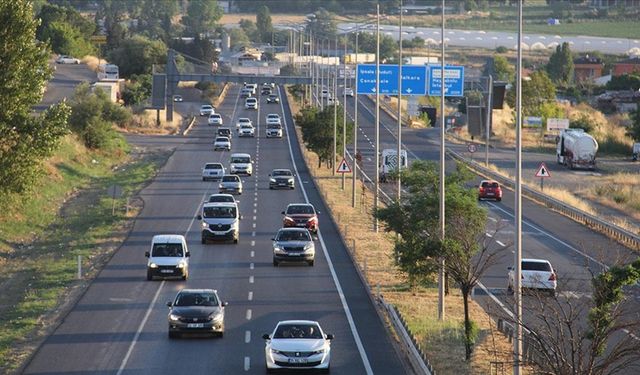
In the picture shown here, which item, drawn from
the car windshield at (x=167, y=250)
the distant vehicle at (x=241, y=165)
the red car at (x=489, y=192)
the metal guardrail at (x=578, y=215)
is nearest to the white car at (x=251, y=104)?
the metal guardrail at (x=578, y=215)

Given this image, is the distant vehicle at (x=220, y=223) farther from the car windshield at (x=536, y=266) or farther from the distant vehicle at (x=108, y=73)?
the distant vehicle at (x=108, y=73)

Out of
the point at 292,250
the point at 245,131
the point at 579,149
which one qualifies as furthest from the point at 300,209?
the point at 245,131

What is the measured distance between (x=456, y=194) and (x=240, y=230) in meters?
20.2

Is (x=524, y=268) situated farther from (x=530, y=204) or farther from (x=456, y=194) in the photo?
(x=530, y=204)

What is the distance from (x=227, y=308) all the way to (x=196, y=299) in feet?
14.9

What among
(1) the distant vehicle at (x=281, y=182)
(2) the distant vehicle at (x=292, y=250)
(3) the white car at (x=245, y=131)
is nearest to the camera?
(2) the distant vehicle at (x=292, y=250)

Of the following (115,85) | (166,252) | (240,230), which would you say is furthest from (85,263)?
(115,85)

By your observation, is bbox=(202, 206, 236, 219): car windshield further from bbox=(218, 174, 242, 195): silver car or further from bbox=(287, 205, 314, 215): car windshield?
bbox=(218, 174, 242, 195): silver car

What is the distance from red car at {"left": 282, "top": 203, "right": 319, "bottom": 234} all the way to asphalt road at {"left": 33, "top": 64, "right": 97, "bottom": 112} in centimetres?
5470

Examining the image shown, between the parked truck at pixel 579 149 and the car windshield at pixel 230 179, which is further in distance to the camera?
the parked truck at pixel 579 149

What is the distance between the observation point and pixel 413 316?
36.6 meters

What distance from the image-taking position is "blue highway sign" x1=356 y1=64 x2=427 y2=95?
81688 millimetres

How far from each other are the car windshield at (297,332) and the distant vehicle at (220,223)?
23584 mm

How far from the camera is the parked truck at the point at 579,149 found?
10125cm
